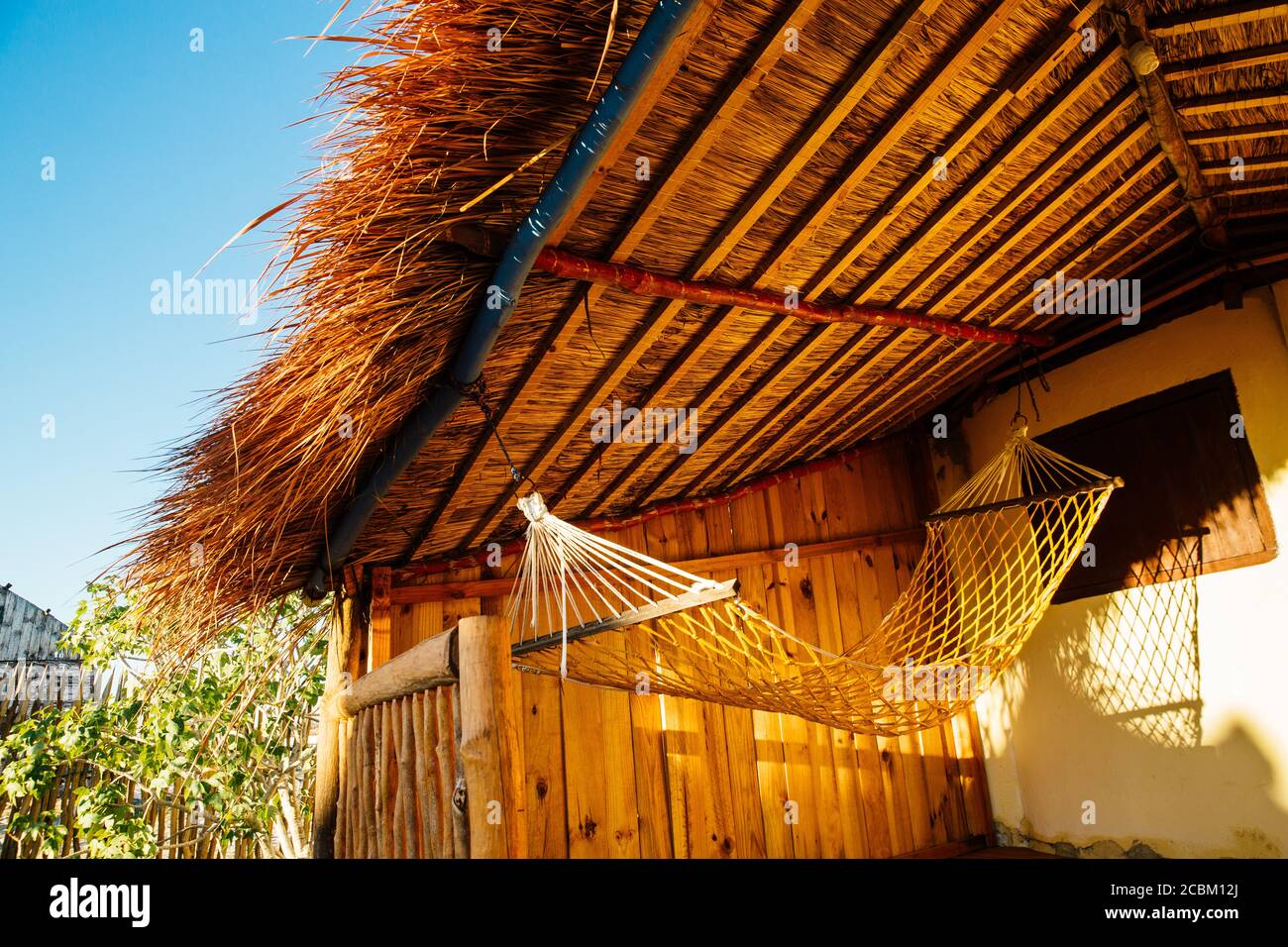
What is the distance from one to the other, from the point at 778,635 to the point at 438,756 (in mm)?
1215

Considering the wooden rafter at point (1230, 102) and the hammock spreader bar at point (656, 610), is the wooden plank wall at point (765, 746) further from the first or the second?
the wooden rafter at point (1230, 102)

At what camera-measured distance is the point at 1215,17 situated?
1897 mm

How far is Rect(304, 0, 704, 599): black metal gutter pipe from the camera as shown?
53.7 inches

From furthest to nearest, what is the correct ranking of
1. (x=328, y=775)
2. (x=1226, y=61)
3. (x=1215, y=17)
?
1. (x=328, y=775)
2. (x=1226, y=61)
3. (x=1215, y=17)

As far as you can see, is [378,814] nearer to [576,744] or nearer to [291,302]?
[576,744]

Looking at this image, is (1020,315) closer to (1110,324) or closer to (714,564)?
(1110,324)

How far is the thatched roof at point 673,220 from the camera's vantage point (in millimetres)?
1540

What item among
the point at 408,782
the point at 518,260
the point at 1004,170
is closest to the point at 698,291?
the point at 518,260

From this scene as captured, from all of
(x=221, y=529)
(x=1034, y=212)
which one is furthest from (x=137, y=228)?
(x=1034, y=212)

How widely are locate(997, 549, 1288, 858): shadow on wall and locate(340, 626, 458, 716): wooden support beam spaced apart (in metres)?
2.40

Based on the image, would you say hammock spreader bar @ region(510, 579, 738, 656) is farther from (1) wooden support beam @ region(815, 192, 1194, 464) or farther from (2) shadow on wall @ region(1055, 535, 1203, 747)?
(2) shadow on wall @ region(1055, 535, 1203, 747)

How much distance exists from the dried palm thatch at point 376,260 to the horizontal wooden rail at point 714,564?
675 millimetres

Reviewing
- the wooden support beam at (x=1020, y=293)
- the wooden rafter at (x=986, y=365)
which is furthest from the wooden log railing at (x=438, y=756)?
the wooden rafter at (x=986, y=365)

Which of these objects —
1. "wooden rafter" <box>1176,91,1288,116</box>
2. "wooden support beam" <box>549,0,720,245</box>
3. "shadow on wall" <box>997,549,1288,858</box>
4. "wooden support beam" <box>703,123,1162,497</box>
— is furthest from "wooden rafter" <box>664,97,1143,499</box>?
"shadow on wall" <box>997,549,1288,858</box>
